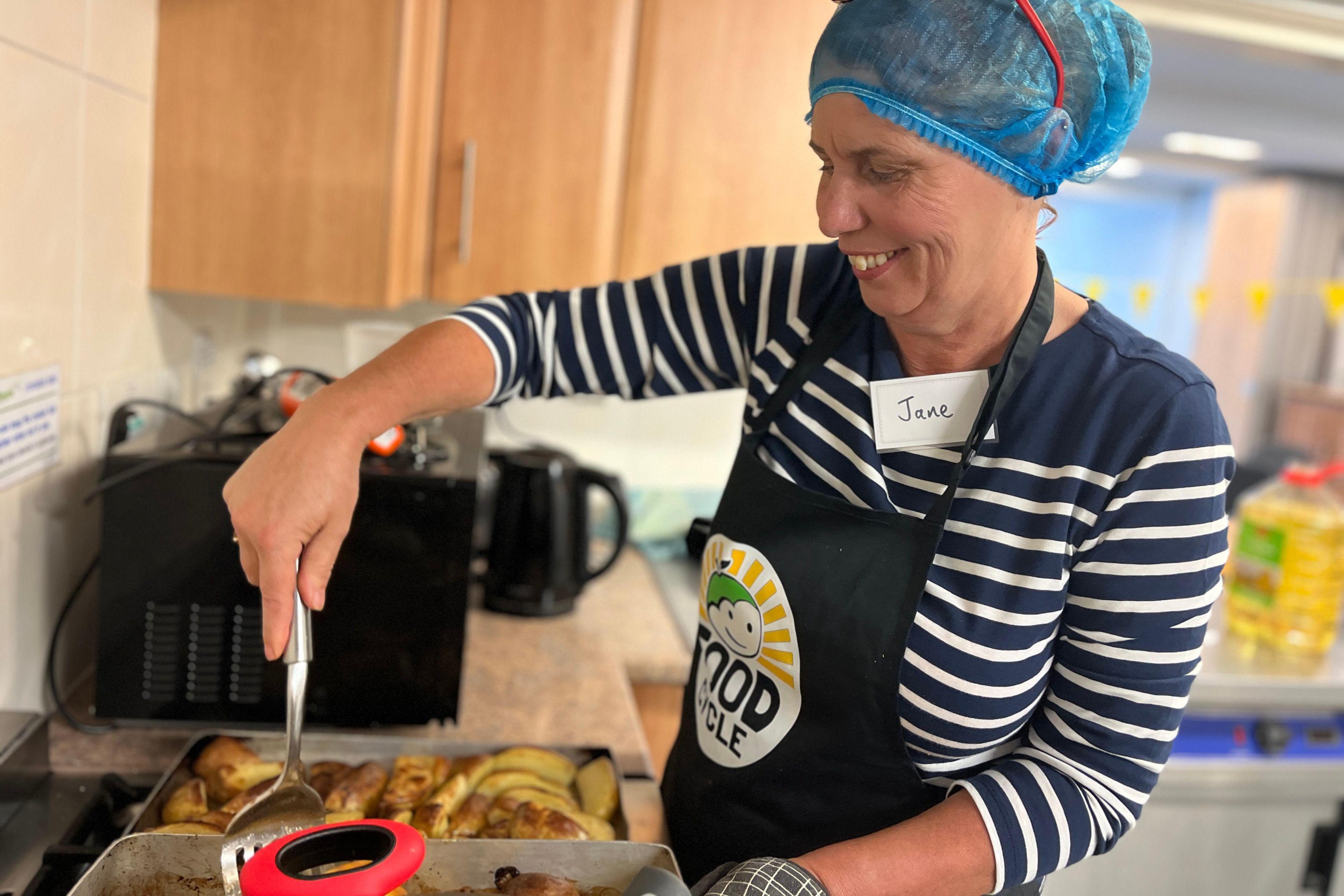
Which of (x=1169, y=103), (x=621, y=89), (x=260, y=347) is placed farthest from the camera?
(x=1169, y=103)

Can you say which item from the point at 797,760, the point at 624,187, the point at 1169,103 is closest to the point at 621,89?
the point at 624,187

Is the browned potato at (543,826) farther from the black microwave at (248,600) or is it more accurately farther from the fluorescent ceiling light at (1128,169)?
the fluorescent ceiling light at (1128,169)

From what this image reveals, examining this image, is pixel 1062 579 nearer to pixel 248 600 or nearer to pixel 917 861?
pixel 917 861

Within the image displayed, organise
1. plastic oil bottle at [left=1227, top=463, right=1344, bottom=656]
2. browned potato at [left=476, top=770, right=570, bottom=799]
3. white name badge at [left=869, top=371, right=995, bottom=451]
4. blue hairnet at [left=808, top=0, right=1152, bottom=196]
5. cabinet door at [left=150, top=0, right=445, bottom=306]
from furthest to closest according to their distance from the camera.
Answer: plastic oil bottle at [left=1227, top=463, right=1344, bottom=656] < cabinet door at [left=150, top=0, right=445, bottom=306] < browned potato at [left=476, top=770, right=570, bottom=799] < white name badge at [left=869, top=371, right=995, bottom=451] < blue hairnet at [left=808, top=0, right=1152, bottom=196]

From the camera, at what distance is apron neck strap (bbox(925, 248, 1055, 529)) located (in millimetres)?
750

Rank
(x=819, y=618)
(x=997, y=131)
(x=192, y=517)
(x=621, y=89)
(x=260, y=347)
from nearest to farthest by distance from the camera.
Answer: (x=997, y=131)
(x=819, y=618)
(x=192, y=517)
(x=621, y=89)
(x=260, y=347)

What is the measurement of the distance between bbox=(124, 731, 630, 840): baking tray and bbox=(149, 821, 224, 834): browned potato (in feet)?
0.22

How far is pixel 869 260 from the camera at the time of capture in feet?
2.49

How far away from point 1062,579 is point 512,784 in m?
0.50

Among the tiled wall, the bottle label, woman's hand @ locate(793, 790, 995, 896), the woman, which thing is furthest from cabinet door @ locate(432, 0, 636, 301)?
the bottle label

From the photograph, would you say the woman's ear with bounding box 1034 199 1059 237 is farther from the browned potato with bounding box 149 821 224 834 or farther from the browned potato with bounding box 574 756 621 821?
the browned potato with bounding box 149 821 224 834

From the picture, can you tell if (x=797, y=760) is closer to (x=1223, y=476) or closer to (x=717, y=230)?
(x=1223, y=476)

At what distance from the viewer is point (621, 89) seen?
162 centimetres

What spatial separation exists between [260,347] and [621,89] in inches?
33.5
